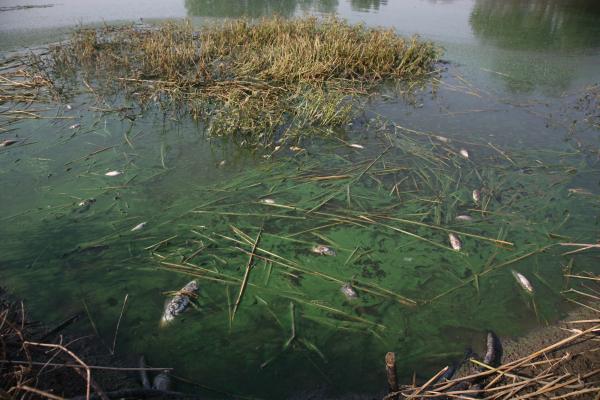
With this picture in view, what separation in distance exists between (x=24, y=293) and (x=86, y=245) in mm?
486

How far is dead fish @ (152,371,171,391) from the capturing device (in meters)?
1.87

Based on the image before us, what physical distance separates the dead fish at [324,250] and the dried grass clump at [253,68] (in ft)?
5.96

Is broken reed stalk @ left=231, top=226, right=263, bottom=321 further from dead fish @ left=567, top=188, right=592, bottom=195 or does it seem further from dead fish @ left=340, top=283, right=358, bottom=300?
dead fish @ left=567, top=188, right=592, bottom=195

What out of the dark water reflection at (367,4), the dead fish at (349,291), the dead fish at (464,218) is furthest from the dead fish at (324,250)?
the dark water reflection at (367,4)

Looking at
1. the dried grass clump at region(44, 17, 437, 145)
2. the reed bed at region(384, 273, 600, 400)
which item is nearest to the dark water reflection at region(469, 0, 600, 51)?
the dried grass clump at region(44, 17, 437, 145)

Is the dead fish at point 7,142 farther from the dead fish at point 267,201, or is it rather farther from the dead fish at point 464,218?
the dead fish at point 464,218

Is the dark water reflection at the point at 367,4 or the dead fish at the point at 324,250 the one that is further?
the dark water reflection at the point at 367,4

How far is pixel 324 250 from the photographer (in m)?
2.78

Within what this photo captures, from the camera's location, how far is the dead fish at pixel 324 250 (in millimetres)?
2777

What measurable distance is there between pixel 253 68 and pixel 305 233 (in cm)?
362

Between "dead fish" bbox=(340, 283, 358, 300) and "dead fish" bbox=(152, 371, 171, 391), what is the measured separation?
1.15 metres

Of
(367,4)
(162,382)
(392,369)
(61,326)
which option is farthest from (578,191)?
(367,4)

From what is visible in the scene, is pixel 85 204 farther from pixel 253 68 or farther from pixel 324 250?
pixel 253 68

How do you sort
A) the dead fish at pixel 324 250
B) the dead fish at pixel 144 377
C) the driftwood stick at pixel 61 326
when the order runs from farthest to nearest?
the dead fish at pixel 324 250 → the driftwood stick at pixel 61 326 → the dead fish at pixel 144 377
